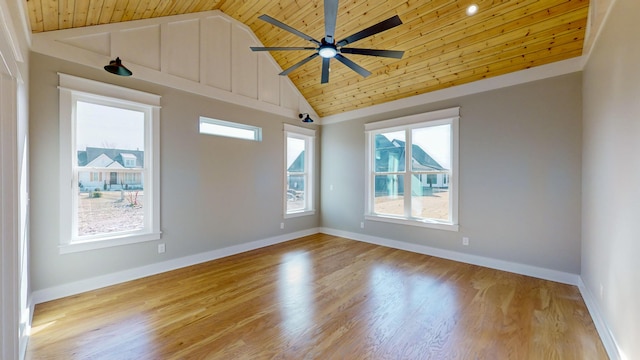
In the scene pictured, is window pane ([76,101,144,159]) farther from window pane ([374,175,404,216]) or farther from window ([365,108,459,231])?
window pane ([374,175,404,216])

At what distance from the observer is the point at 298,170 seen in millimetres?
5832

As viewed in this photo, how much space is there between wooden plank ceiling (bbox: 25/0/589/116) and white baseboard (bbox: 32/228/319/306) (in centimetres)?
280

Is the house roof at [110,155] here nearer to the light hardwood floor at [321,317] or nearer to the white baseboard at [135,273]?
the white baseboard at [135,273]

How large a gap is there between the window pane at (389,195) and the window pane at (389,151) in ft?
0.61

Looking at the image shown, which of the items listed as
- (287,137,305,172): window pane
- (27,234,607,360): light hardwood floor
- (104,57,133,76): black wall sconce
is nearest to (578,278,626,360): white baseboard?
(27,234,607,360): light hardwood floor

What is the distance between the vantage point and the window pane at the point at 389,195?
5.01 metres

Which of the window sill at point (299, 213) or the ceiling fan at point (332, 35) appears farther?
the window sill at point (299, 213)

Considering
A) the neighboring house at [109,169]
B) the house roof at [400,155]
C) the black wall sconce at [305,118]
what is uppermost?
the black wall sconce at [305,118]

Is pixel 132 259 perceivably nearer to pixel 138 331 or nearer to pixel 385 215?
pixel 138 331

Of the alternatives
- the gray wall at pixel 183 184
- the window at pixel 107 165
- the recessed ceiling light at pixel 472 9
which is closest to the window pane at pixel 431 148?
the recessed ceiling light at pixel 472 9

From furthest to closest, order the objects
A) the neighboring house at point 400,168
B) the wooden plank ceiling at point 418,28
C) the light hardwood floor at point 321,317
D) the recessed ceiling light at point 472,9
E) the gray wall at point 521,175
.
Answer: the neighboring house at point 400,168 → the gray wall at point 521,175 → the recessed ceiling light at point 472,9 → the wooden plank ceiling at point 418,28 → the light hardwood floor at point 321,317

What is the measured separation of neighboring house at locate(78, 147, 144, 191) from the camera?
10.2ft

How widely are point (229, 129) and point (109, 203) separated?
2.01 meters

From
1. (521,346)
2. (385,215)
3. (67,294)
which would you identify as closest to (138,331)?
(67,294)
